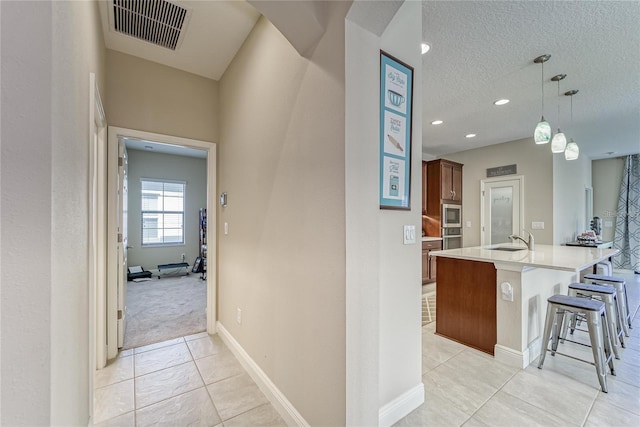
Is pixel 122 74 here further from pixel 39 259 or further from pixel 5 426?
pixel 5 426

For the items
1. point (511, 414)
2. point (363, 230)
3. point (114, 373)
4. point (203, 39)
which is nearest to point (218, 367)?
point (114, 373)

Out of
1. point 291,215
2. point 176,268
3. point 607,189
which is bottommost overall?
point 176,268

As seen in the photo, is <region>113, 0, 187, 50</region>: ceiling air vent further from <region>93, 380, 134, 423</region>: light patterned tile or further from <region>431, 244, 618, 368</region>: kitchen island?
<region>431, 244, 618, 368</region>: kitchen island

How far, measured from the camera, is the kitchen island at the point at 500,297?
2.24 m

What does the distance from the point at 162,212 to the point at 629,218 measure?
11.0m

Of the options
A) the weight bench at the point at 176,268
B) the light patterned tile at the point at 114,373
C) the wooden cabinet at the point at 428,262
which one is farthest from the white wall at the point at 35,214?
the weight bench at the point at 176,268

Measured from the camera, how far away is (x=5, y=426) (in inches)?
26.6

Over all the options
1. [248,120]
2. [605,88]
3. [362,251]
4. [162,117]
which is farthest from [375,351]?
[605,88]

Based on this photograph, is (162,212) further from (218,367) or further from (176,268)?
(218,367)

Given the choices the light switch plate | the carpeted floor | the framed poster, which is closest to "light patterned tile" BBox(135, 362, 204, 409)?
the carpeted floor

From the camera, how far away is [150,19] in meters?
2.11

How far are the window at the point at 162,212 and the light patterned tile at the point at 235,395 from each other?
507 centimetres

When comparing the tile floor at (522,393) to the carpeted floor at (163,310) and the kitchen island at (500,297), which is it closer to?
the kitchen island at (500,297)

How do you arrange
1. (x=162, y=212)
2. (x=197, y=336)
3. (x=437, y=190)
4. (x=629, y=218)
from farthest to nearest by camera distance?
(x=629, y=218), (x=162, y=212), (x=437, y=190), (x=197, y=336)
